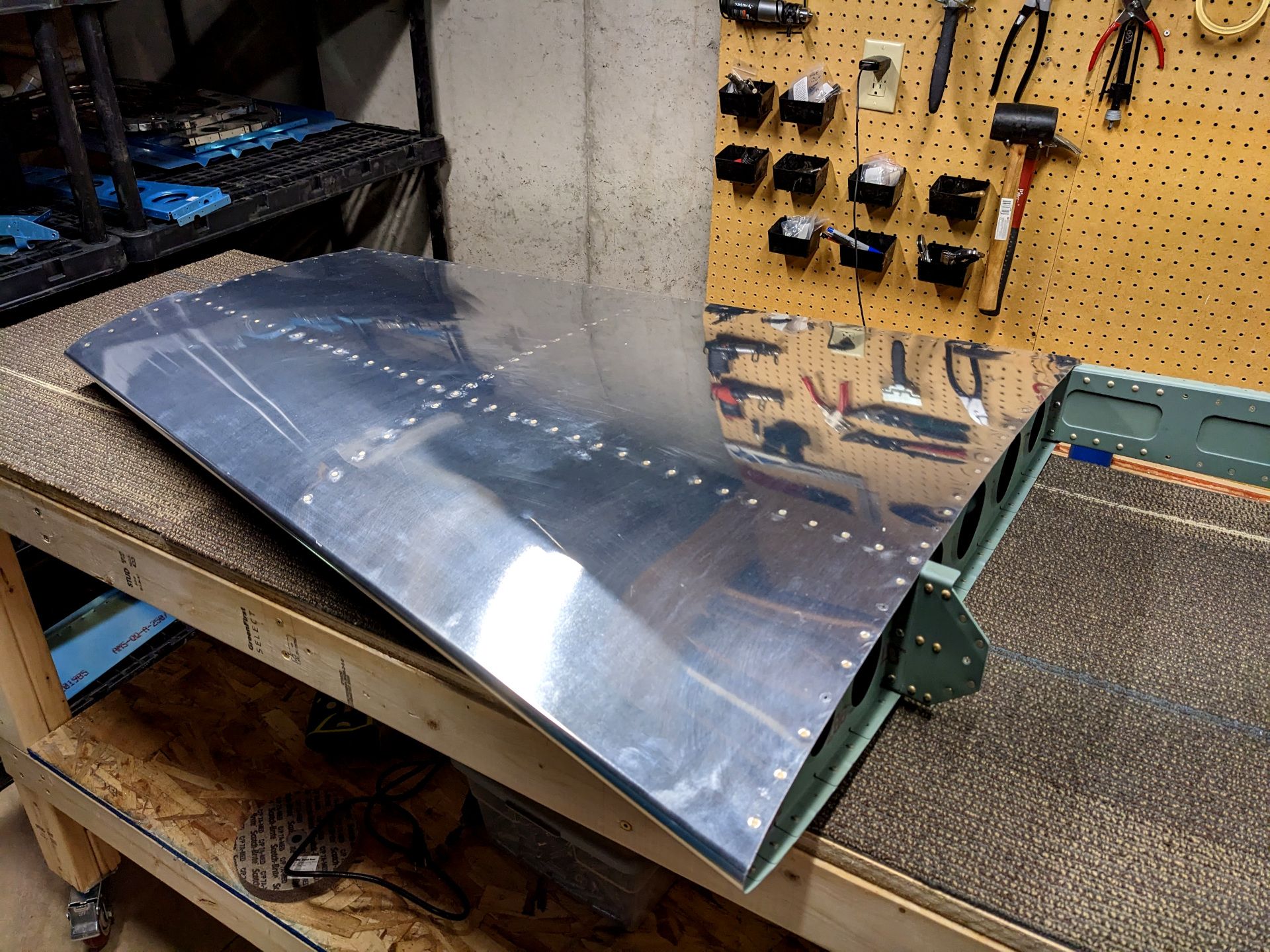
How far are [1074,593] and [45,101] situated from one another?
2622 mm

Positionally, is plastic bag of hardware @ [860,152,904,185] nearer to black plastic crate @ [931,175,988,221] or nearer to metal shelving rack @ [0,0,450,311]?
black plastic crate @ [931,175,988,221]

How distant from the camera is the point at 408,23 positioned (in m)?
2.82

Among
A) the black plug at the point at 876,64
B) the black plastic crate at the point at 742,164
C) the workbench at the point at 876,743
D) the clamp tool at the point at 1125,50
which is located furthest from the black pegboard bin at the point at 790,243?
the workbench at the point at 876,743

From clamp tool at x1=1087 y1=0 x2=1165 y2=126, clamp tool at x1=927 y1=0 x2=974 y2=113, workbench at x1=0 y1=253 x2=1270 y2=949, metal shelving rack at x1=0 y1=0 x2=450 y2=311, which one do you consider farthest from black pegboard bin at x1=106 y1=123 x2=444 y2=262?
clamp tool at x1=1087 y1=0 x2=1165 y2=126

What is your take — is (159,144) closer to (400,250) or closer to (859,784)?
(400,250)

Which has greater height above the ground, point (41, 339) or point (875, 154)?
point (875, 154)

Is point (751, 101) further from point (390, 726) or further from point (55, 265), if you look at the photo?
point (390, 726)

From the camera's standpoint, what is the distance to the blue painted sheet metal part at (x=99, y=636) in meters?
1.93

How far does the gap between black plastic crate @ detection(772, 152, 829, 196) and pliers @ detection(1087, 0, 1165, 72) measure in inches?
23.6

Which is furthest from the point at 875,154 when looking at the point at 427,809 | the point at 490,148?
the point at 427,809

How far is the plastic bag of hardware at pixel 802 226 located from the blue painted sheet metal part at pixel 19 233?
1.58 m

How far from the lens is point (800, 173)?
2094 millimetres

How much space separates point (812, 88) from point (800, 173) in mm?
183

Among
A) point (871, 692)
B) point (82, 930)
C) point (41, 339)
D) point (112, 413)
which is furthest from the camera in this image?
point (82, 930)
